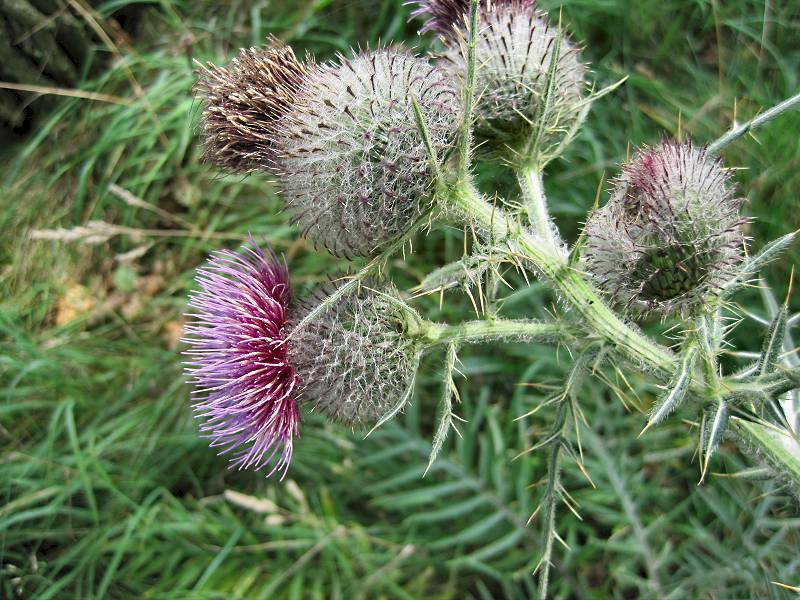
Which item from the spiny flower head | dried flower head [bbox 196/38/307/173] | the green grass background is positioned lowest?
the green grass background

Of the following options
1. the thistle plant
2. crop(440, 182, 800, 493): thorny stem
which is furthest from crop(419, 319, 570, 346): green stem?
crop(440, 182, 800, 493): thorny stem

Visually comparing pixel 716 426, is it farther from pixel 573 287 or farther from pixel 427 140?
pixel 427 140

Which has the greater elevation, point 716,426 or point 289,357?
point 289,357

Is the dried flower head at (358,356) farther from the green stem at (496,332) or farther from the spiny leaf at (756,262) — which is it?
the spiny leaf at (756,262)

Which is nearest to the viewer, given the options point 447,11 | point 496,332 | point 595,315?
point 595,315

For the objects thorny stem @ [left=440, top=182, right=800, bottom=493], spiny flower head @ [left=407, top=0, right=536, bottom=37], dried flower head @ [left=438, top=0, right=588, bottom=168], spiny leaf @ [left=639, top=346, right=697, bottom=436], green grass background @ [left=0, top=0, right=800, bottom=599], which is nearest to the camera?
spiny leaf @ [left=639, top=346, right=697, bottom=436]

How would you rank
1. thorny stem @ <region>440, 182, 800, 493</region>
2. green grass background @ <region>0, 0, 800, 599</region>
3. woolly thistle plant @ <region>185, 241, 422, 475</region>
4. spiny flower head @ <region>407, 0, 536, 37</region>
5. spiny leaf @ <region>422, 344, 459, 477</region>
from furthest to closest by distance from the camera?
green grass background @ <region>0, 0, 800, 599</region>, spiny flower head @ <region>407, 0, 536, 37</region>, woolly thistle plant @ <region>185, 241, 422, 475</region>, thorny stem @ <region>440, 182, 800, 493</region>, spiny leaf @ <region>422, 344, 459, 477</region>

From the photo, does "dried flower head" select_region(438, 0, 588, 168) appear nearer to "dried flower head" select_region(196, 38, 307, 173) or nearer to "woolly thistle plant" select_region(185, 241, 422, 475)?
"dried flower head" select_region(196, 38, 307, 173)

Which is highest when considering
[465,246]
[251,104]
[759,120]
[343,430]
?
[251,104]

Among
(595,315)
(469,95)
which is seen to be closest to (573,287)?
(595,315)
